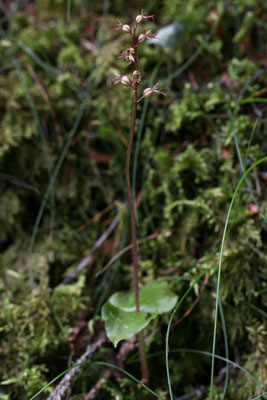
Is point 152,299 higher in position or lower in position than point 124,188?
lower

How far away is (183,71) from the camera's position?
1897 mm

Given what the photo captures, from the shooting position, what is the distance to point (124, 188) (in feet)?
5.82

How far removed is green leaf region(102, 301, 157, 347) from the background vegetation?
29cm

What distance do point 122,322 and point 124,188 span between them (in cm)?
80

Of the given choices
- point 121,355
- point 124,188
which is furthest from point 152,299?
point 124,188

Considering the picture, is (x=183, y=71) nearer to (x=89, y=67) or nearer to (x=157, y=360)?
(x=89, y=67)

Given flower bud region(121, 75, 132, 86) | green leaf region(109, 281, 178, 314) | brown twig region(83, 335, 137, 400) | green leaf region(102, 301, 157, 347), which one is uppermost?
flower bud region(121, 75, 132, 86)

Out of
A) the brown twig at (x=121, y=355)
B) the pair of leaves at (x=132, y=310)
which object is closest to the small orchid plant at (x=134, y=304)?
the pair of leaves at (x=132, y=310)

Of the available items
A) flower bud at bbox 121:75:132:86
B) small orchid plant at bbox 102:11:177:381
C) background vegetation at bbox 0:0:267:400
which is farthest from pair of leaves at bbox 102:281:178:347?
flower bud at bbox 121:75:132:86

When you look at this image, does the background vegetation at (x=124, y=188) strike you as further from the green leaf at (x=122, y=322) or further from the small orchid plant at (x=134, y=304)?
the green leaf at (x=122, y=322)

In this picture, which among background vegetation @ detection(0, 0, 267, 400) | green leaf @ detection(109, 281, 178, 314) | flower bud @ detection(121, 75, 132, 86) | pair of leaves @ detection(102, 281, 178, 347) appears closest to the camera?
flower bud @ detection(121, 75, 132, 86)

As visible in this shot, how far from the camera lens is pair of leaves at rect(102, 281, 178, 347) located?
3.57 feet

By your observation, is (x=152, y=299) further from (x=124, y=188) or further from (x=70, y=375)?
(x=124, y=188)

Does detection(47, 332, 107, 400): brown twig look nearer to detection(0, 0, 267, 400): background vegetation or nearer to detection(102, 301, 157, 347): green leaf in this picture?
detection(0, 0, 267, 400): background vegetation
